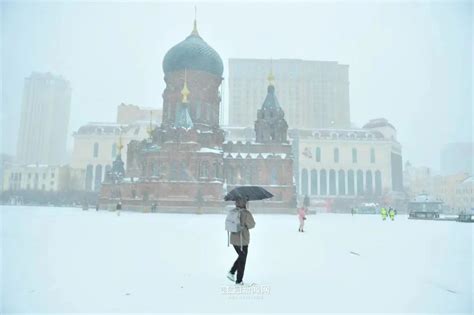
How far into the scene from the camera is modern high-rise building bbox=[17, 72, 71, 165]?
181 ft

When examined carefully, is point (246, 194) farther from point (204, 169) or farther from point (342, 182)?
point (342, 182)

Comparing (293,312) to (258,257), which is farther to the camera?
(258,257)

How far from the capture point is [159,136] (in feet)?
135

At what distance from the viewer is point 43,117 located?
58.9 meters

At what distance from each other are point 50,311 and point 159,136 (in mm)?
36295

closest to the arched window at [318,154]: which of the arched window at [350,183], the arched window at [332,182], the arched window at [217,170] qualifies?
the arched window at [332,182]

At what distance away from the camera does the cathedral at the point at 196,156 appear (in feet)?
120

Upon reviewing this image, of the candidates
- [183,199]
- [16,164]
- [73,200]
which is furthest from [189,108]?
[16,164]

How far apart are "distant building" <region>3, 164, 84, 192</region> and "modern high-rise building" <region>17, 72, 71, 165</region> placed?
4.38 m

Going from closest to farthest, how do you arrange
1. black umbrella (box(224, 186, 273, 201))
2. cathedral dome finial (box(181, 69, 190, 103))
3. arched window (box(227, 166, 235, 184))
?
black umbrella (box(224, 186, 273, 201)), arched window (box(227, 166, 235, 184)), cathedral dome finial (box(181, 69, 190, 103))

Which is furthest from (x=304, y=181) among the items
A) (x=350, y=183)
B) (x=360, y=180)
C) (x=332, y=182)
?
(x=360, y=180)

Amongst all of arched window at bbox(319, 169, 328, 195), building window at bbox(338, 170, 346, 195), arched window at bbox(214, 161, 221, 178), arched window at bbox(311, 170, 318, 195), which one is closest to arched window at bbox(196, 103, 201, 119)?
arched window at bbox(214, 161, 221, 178)

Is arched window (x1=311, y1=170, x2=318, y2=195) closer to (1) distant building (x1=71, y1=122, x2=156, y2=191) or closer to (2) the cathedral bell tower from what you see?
(1) distant building (x1=71, y1=122, x2=156, y2=191)

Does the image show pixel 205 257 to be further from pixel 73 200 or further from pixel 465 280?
pixel 73 200
